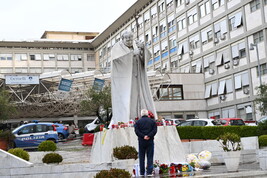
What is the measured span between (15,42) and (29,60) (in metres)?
3.88

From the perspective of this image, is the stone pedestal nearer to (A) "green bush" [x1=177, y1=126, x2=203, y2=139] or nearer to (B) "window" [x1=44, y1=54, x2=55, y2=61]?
(A) "green bush" [x1=177, y1=126, x2=203, y2=139]

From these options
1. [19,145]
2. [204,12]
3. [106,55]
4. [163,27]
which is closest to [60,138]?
[19,145]

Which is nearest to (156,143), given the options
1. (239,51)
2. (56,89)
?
→ (239,51)

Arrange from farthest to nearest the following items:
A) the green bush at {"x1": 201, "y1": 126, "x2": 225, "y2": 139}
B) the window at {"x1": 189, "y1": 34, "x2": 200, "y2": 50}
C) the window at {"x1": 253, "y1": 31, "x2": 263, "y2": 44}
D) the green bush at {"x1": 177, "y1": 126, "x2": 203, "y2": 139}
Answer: the window at {"x1": 189, "y1": 34, "x2": 200, "y2": 50}, the window at {"x1": 253, "y1": 31, "x2": 263, "y2": 44}, the green bush at {"x1": 177, "y1": 126, "x2": 203, "y2": 139}, the green bush at {"x1": 201, "y1": 126, "x2": 225, "y2": 139}

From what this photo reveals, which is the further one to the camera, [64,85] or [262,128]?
[64,85]

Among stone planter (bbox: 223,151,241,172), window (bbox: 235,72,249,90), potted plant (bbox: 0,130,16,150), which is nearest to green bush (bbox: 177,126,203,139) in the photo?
potted plant (bbox: 0,130,16,150)

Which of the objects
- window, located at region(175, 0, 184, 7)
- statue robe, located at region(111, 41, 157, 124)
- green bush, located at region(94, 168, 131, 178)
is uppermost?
window, located at region(175, 0, 184, 7)

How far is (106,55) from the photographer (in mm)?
74688

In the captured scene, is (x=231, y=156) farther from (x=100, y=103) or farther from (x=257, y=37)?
(x=257, y=37)

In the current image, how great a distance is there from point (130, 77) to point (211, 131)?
A: 11.4 meters

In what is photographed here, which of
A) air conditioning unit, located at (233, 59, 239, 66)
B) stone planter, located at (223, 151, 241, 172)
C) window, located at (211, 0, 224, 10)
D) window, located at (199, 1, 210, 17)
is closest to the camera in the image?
stone planter, located at (223, 151, 241, 172)

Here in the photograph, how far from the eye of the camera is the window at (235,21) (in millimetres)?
40869

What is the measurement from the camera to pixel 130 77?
13898 millimetres

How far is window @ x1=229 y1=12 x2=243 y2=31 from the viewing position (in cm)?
4087
